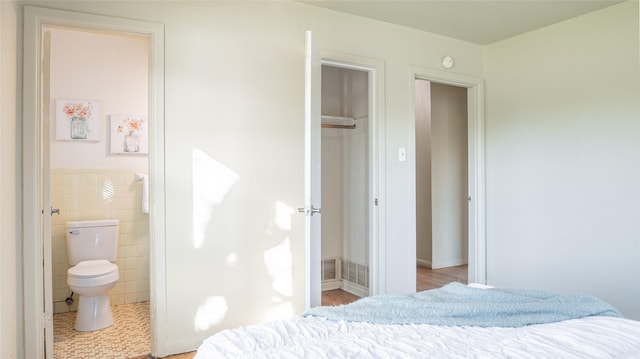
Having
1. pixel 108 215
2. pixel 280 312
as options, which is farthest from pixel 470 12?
pixel 108 215

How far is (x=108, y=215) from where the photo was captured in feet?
11.8

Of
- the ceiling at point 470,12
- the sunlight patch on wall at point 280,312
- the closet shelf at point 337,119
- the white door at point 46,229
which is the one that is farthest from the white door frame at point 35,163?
the closet shelf at point 337,119

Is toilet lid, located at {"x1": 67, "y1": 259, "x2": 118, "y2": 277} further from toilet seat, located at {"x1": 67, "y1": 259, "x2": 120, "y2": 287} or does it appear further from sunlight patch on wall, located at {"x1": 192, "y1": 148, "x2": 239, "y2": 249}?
sunlight patch on wall, located at {"x1": 192, "y1": 148, "x2": 239, "y2": 249}

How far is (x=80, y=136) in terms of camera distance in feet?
11.6

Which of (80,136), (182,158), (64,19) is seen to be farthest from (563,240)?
(80,136)

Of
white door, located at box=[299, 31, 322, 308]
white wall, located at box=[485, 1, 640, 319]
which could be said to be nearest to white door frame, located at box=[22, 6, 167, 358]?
white door, located at box=[299, 31, 322, 308]

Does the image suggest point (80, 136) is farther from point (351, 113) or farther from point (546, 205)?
point (546, 205)

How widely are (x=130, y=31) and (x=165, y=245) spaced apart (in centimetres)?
129

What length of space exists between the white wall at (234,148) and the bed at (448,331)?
49.1 inches

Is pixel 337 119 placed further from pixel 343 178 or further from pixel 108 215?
pixel 108 215

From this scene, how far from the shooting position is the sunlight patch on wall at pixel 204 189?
2.59 metres

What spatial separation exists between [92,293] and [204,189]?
1299 millimetres

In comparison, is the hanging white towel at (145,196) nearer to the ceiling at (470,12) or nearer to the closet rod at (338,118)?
the closet rod at (338,118)

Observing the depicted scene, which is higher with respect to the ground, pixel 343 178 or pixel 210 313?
pixel 343 178
